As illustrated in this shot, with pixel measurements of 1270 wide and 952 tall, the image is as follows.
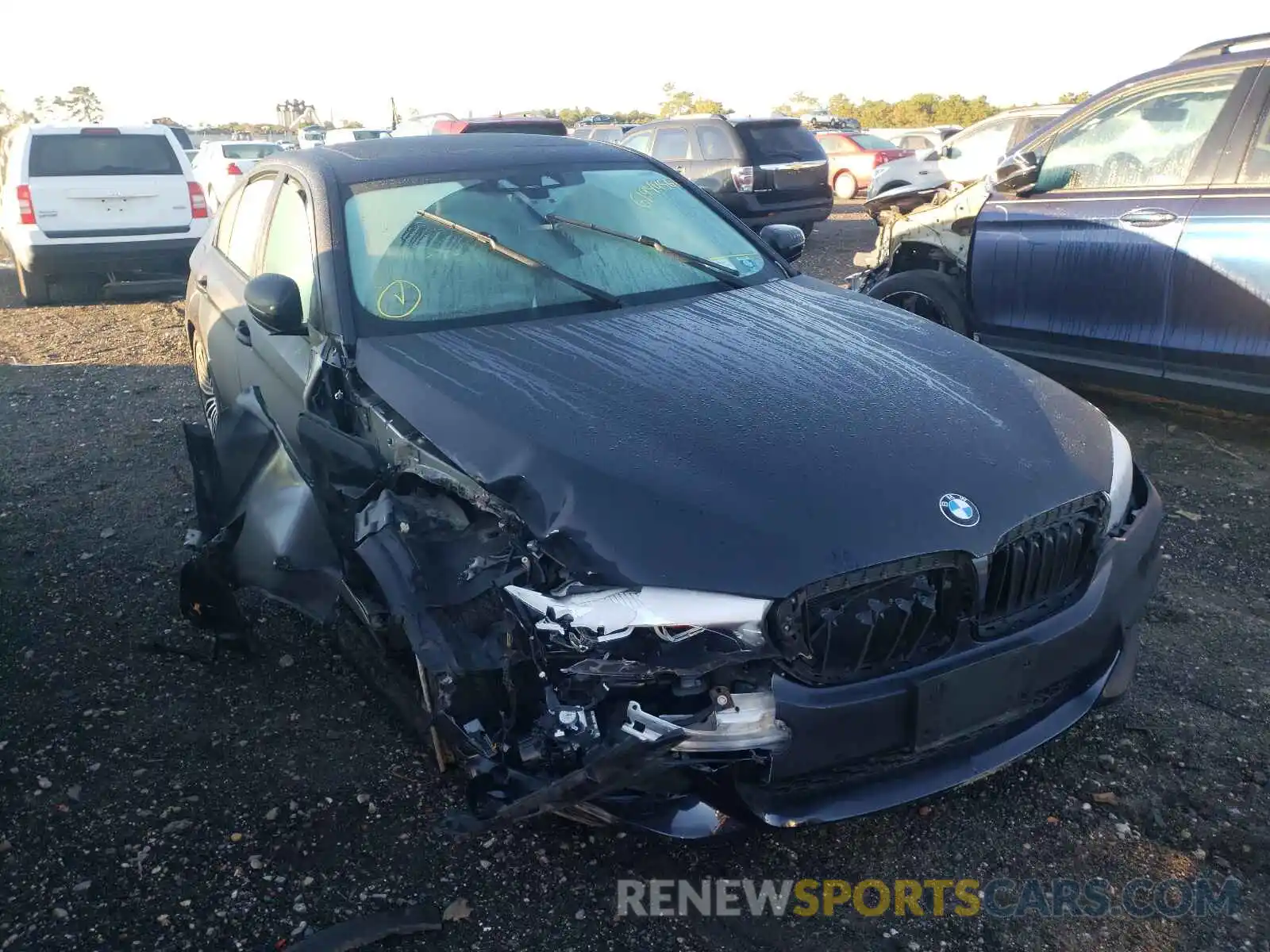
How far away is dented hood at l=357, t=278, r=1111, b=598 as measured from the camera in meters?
2.26

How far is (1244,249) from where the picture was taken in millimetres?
4602

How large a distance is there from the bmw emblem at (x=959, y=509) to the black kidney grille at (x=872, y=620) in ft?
0.35

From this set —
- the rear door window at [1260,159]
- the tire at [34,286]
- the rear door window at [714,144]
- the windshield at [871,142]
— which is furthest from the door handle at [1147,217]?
the windshield at [871,142]

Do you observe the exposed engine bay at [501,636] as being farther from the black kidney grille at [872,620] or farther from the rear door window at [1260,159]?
the rear door window at [1260,159]

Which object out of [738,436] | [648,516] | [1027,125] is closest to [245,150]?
[1027,125]

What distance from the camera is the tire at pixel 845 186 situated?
19609mm

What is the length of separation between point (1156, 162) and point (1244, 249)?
2.49 ft

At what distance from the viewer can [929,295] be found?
20.0ft

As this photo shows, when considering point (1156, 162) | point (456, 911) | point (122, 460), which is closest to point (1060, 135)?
point (1156, 162)

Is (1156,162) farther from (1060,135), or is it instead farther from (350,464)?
(350,464)

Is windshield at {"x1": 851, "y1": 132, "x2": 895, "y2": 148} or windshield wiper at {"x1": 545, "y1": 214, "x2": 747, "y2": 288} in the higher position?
windshield at {"x1": 851, "y1": 132, "x2": 895, "y2": 148}

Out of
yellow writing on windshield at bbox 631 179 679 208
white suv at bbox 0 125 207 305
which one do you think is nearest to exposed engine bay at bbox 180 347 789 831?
yellow writing on windshield at bbox 631 179 679 208

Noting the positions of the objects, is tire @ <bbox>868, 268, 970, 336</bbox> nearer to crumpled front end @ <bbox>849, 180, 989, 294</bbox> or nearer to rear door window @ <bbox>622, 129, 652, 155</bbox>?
crumpled front end @ <bbox>849, 180, 989, 294</bbox>

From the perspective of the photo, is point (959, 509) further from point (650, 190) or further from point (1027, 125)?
point (1027, 125)
